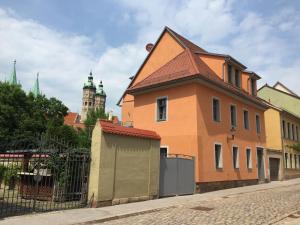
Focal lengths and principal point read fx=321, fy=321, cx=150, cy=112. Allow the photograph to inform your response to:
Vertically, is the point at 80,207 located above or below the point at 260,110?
below

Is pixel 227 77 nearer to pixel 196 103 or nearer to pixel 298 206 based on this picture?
pixel 196 103

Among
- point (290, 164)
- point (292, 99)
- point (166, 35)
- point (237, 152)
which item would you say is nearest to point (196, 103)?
point (237, 152)

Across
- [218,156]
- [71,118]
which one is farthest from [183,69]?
[71,118]

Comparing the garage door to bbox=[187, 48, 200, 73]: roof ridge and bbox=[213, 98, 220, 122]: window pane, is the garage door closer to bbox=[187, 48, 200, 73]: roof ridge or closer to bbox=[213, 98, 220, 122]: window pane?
bbox=[213, 98, 220, 122]: window pane

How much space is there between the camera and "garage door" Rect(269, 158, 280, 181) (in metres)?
28.6

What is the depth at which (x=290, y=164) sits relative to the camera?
32.2 metres

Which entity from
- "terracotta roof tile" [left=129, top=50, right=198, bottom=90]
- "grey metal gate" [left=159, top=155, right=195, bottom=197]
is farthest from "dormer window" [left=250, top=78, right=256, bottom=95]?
"grey metal gate" [left=159, top=155, right=195, bottom=197]

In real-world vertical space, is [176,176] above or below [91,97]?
below

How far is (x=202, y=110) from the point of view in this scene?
750 inches

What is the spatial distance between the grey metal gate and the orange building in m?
0.63

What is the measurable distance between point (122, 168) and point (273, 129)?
22.5 m

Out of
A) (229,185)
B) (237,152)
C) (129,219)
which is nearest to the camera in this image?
(129,219)

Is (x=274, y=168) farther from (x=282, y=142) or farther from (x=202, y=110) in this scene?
(x=202, y=110)

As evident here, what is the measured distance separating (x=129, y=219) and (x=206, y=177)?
30.8 ft
